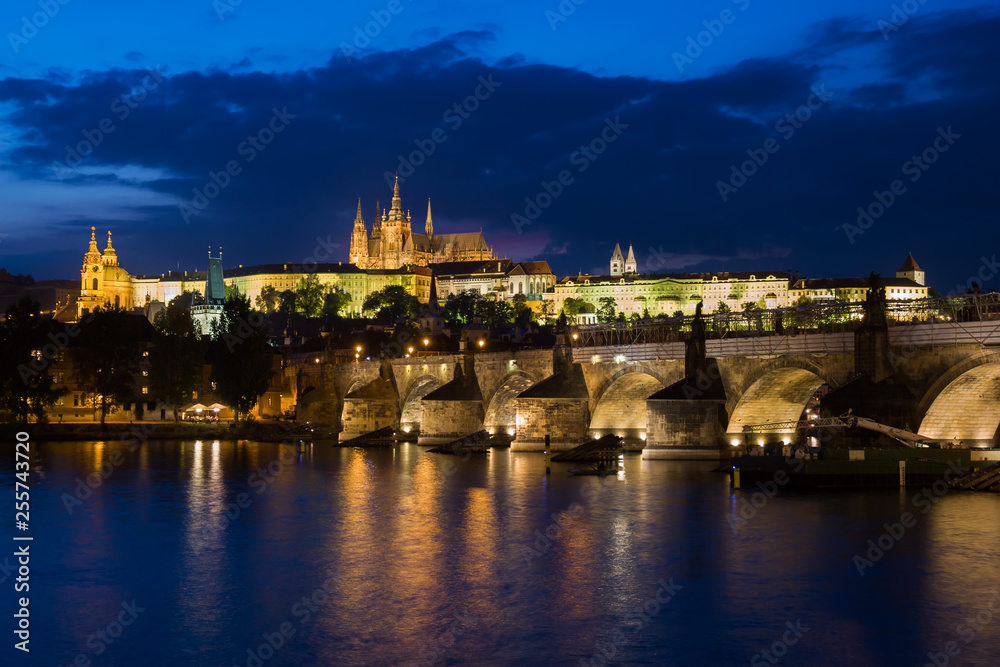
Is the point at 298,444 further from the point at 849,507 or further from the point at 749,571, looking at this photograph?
the point at 749,571

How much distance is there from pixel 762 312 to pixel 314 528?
1101 inches

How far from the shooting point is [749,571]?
27.3m

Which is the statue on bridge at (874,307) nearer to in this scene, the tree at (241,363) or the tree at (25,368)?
the tree at (241,363)

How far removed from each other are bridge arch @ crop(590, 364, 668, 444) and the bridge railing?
5.54 ft

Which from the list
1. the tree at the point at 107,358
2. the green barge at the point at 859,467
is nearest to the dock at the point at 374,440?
the tree at the point at 107,358

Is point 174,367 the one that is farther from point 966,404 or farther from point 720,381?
point 966,404

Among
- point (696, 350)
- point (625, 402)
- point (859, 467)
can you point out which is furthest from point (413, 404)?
point (859, 467)

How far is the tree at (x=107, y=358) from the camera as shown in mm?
84812

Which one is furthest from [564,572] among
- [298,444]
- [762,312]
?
[298,444]

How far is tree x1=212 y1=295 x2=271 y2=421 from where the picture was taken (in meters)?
85.0

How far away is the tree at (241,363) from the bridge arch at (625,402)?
35368mm

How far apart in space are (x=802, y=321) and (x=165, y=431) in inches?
2044

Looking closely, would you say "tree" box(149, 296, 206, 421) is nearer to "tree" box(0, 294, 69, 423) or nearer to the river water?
"tree" box(0, 294, 69, 423)

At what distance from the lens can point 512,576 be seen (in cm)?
2734
